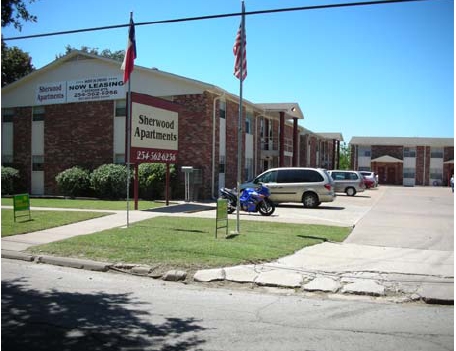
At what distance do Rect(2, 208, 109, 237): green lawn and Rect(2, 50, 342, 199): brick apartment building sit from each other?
26.6 ft

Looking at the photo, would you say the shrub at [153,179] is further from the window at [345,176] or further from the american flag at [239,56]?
the window at [345,176]

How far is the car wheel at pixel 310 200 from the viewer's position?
814 inches

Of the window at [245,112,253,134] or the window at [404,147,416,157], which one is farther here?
the window at [404,147,416,157]

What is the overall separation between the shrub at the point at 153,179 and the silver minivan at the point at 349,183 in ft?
44.9

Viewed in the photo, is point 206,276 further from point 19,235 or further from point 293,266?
point 19,235

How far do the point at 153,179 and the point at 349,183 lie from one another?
1523cm

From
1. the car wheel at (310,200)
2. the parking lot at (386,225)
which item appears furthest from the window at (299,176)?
the parking lot at (386,225)

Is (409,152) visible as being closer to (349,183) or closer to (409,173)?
(409,173)

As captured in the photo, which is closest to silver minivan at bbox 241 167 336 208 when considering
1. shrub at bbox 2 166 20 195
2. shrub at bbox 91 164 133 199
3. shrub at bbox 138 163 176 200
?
shrub at bbox 138 163 176 200

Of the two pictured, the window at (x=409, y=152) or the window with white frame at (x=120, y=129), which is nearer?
the window with white frame at (x=120, y=129)

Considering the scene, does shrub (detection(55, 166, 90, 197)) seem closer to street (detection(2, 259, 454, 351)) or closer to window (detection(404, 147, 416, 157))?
street (detection(2, 259, 454, 351))

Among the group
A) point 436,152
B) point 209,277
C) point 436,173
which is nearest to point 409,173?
point 436,173

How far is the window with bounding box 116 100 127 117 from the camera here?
999 inches

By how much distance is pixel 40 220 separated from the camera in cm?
1387
